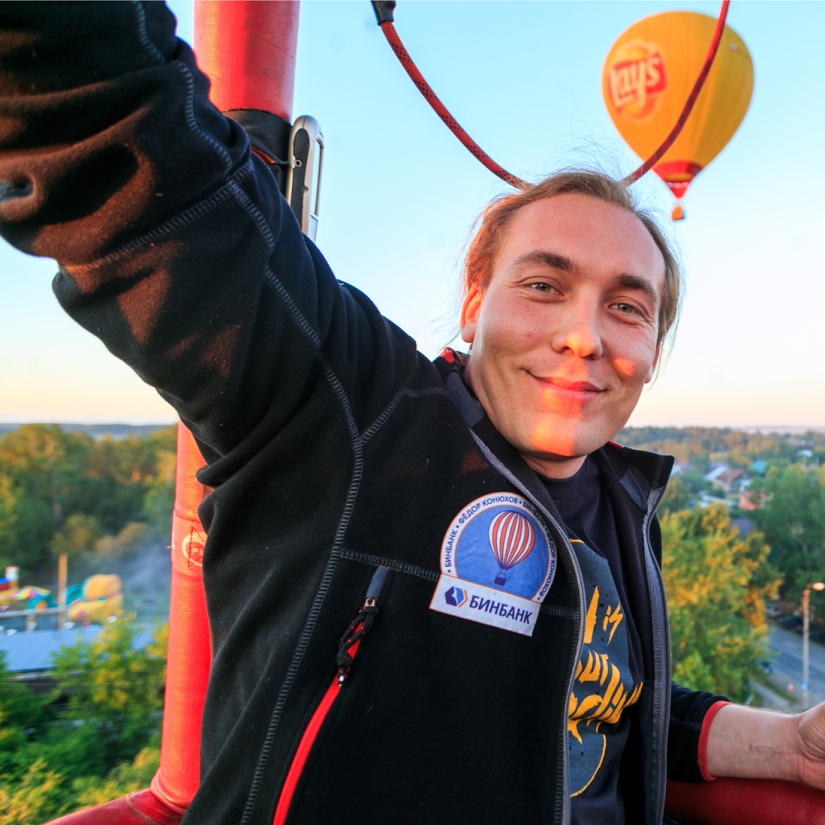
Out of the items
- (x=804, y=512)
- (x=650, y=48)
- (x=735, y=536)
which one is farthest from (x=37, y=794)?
(x=804, y=512)

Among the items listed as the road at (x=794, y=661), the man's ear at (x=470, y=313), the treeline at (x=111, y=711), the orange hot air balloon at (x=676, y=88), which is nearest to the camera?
the man's ear at (x=470, y=313)

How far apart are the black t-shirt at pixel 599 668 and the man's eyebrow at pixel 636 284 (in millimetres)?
348

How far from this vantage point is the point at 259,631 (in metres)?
0.81

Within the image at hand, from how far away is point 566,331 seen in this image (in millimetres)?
1009

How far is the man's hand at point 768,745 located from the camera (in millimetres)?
1072

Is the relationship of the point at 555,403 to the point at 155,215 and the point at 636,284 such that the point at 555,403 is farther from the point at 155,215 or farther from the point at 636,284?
the point at 155,215

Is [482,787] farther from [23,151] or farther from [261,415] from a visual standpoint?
[23,151]

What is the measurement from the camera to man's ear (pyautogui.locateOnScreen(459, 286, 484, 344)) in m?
1.20

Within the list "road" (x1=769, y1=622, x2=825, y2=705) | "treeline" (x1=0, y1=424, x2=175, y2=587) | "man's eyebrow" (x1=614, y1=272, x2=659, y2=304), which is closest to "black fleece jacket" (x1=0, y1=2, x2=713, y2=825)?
"man's eyebrow" (x1=614, y1=272, x2=659, y2=304)

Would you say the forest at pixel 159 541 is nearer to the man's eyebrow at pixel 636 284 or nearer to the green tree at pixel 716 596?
the green tree at pixel 716 596

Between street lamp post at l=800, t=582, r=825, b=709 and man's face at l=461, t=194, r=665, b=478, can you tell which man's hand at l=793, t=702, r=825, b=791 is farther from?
street lamp post at l=800, t=582, r=825, b=709

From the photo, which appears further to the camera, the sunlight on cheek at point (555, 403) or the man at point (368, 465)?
the sunlight on cheek at point (555, 403)

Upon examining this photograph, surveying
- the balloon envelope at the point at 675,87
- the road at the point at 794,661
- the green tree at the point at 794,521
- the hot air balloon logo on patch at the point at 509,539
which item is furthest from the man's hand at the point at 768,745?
the green tree at the point at 794,521

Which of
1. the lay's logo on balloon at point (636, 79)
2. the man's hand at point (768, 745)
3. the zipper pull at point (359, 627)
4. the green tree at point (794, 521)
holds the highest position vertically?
the lay's logo on balloon at point (636, 79)
